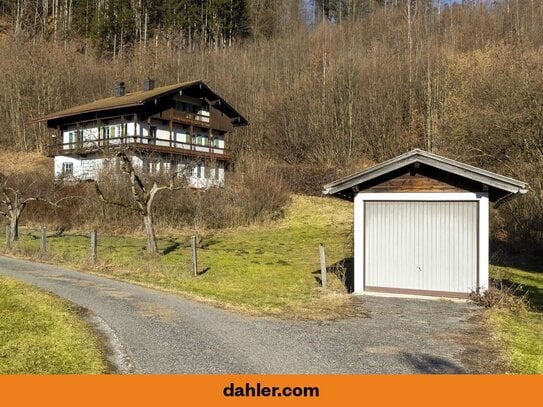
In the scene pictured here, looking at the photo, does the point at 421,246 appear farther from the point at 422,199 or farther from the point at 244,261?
the point at 244,261

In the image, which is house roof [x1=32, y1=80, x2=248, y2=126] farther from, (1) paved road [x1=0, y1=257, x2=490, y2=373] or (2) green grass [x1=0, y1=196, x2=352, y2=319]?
(1) paved road [x1=0, y1=257, x2=490, y2=373]

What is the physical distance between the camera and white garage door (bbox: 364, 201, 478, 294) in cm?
1227

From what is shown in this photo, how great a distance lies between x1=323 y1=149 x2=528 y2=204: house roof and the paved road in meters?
2.78

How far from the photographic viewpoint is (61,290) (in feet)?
39.5

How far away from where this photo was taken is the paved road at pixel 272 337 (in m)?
6.83

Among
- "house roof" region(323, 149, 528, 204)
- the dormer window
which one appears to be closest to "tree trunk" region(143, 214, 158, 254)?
"house roof" region(323, 149, 528, 204)

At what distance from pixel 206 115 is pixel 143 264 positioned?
32.6 metres

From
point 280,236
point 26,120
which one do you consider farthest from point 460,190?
point 26,120

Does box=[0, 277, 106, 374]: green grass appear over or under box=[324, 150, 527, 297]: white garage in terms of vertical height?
under

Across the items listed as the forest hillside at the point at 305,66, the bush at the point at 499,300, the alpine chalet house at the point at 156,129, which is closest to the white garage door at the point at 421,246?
the bush at the point at 499,300

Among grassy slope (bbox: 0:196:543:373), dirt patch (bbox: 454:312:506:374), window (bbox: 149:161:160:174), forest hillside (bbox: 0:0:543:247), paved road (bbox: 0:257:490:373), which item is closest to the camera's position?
paved road (bbox: 0:257:490:373)

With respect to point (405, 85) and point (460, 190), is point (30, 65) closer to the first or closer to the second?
point (405, 85)

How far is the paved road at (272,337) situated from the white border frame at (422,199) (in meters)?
0.93

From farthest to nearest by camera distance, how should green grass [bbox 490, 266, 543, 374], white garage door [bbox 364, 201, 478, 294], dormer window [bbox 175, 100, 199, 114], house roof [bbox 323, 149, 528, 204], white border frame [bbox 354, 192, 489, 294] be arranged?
dormer window [bbox 175, 100, 199, 114], white garage door [bbox 364, 201, 478, 294], white border frame [bbox 354, 192, 489, 294], house roof [bbox 323, 149, 528, 204], green grass [bbox 490, 266, 543, 374]
